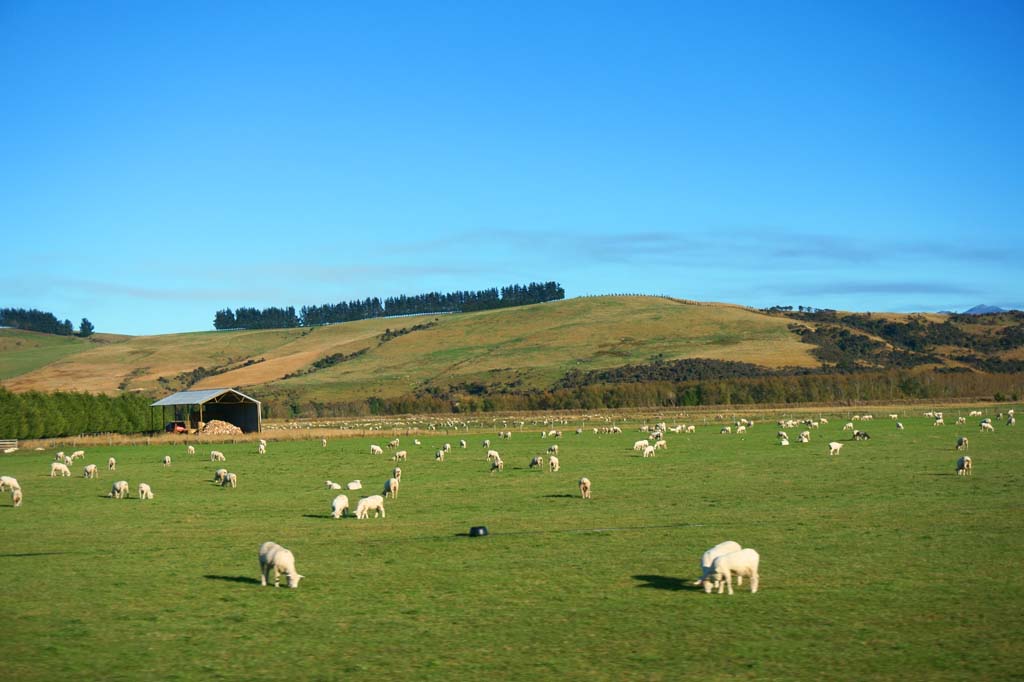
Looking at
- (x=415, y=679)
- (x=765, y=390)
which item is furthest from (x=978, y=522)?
(x=765, y=390)

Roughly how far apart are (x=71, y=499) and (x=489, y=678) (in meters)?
24.1

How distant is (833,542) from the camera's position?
61.1ft

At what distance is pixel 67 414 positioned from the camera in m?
75.2

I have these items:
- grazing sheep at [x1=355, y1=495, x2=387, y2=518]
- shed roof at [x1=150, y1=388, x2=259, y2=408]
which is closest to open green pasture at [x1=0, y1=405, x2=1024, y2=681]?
grazing sheep at [x1=355, y1=495, x2=387, y2=518]

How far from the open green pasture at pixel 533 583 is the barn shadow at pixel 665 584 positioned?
7 cm

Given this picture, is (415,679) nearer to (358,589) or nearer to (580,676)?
(580,676)

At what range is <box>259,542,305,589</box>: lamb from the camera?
15500 mm


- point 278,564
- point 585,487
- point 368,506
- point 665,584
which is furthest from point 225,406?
point 665,584

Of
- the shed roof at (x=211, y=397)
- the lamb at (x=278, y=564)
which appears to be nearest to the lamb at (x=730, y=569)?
the lamb at (x=278, y=564)

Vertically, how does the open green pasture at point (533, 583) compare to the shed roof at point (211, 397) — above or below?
below

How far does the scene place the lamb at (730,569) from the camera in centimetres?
1440

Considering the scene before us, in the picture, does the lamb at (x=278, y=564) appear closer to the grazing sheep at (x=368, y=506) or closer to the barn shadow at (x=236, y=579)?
the barn shadow at (x=236, y=579)

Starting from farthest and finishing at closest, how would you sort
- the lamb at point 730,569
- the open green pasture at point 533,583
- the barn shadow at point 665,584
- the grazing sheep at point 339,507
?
1. the grazing sheep at point 339,507
2. the barn shadow at point 665,584
3. the lamb at point 730,569
4. the open green pasture at point 533,583

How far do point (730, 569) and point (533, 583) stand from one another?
122 inches
